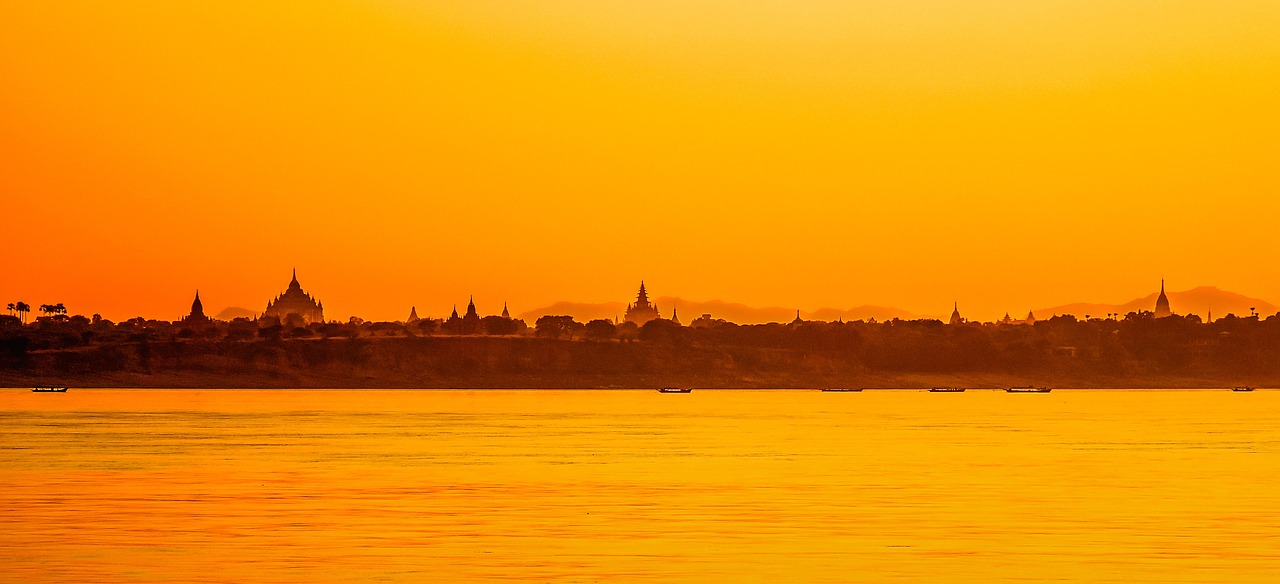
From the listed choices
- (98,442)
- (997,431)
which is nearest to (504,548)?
(98,442)

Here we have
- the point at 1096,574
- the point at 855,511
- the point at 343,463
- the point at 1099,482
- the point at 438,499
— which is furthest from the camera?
the point at 343,463

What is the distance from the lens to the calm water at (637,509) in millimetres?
38781

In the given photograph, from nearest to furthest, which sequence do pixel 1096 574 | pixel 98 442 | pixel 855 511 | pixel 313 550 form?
pixel 1096 574 < pixel 313 550 < pixel 855 511 < pixel 98 442

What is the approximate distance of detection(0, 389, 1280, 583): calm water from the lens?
127 feet

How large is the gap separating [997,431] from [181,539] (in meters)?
91.1

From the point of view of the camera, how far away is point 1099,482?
66750 mm

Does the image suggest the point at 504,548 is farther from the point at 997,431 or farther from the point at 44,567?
the point at 997,431

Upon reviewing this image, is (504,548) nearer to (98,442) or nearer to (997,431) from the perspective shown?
(98,442)

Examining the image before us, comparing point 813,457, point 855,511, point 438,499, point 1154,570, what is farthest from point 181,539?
point 813,457

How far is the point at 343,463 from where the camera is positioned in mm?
80562

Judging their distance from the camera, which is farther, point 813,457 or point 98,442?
point 98,442

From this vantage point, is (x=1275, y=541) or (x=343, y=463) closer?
(x=1275, y=541)

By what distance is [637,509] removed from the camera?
53969 mm

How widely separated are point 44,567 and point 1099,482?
136 feet
